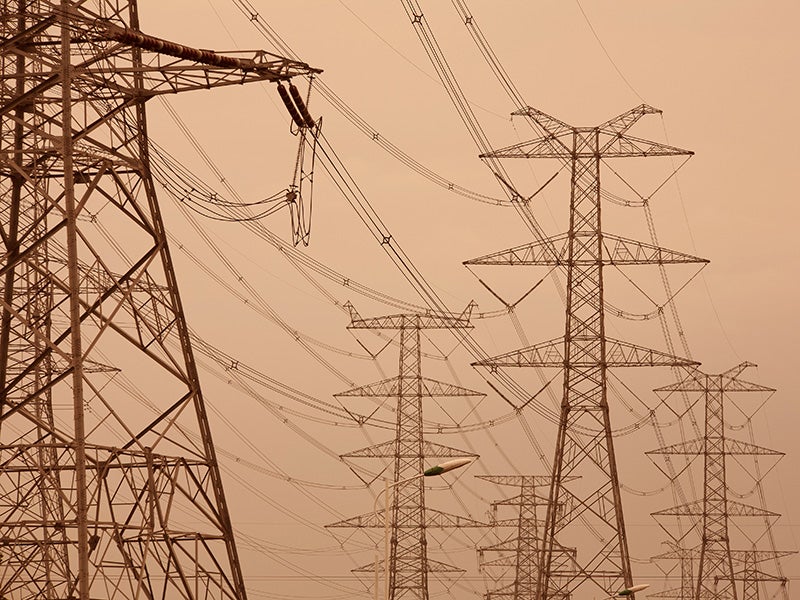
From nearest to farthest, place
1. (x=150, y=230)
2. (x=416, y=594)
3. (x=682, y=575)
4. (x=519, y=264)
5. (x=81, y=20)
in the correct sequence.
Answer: (x=81, y=20)
(x=150, y=230)
(x=519, y=264)
(x=416, y=594)
(x=682, y=575)

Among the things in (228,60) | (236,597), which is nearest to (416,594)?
(236,597)

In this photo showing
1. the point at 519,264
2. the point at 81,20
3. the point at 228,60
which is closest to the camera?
the point at 81,20

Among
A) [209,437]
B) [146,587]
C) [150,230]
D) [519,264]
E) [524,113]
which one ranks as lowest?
[146,587]

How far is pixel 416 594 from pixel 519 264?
18565 mm

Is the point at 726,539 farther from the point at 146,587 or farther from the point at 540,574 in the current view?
the point at 146,587

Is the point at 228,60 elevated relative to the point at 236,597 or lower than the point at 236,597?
elevated

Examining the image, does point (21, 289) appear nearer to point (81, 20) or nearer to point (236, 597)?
point (236, 597)

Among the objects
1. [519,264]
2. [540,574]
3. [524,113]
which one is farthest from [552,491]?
[524,113]

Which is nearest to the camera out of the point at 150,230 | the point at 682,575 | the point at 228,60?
the point at 228,60

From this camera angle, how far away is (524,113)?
148 feet

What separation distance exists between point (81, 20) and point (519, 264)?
2194 cm

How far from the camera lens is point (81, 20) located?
22828mm

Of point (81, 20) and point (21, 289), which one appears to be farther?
point (21, 289)

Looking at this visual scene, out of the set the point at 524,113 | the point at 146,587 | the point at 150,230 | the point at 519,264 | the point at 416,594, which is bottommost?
the point at 146,587
